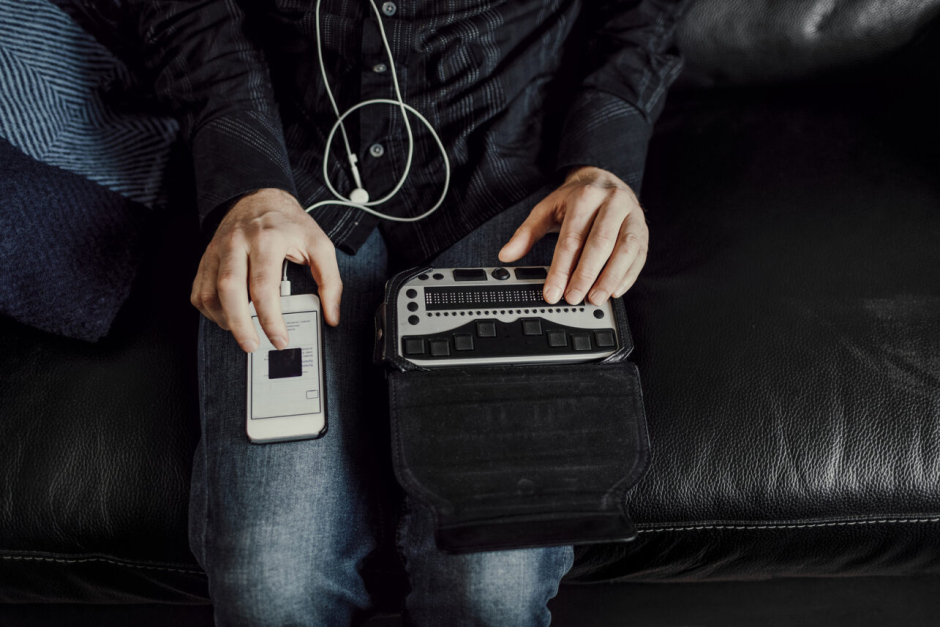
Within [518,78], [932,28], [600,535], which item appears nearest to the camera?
[600,535]

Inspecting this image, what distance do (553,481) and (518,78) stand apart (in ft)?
1.75

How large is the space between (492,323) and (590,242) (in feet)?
0.46

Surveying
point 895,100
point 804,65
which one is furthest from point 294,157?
point 895,100

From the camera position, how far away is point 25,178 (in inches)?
25.2

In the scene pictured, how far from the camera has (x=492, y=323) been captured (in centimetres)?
57

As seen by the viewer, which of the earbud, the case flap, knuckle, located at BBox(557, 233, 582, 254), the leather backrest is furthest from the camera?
the leather backrest

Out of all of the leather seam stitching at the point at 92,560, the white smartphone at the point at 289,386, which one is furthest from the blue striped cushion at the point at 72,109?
the leather seam stitching at the point at 92,560

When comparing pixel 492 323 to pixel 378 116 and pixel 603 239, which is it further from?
pixel 378 116

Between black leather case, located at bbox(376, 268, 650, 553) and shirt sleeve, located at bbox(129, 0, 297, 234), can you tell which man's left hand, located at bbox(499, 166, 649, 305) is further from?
shirt sleeve, located at bbox(129, 0, 297, 234)

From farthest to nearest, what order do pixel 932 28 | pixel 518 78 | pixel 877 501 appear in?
pixel 932 28
pixel 518 78
pixel 877 501

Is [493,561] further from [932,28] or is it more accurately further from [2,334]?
[932,28]

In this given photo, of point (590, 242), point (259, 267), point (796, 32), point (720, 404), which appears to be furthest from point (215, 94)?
point (796, 32)

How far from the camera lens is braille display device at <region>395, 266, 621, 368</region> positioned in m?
0.55

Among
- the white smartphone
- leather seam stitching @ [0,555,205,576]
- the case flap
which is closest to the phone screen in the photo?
the white smartphone
